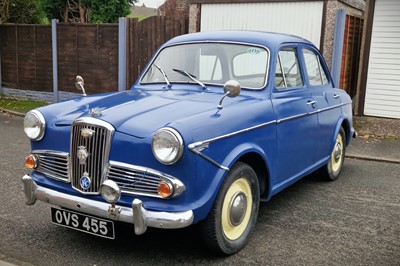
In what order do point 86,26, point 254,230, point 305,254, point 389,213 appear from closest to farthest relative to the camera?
1. point 305,254
2. point 254,230
3. point 389,213
4. point 86,26

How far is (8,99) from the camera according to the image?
1232cm

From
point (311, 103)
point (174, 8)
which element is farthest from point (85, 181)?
point (174, 8)

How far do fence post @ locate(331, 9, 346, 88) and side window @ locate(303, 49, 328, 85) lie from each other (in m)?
3.33

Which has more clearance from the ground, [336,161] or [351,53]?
[351,53]

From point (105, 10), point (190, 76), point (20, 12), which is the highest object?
point (105, 10)

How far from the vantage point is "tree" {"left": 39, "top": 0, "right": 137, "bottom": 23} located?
14305mm

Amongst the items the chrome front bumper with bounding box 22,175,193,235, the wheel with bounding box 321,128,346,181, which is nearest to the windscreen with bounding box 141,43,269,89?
the chrome front bumper with bounding box 22,175,193,235

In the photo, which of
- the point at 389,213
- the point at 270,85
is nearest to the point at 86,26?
the point at 270,85

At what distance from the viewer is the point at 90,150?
3301 millimetres

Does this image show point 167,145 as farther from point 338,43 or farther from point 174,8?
point 174,8

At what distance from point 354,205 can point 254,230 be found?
1.38 m

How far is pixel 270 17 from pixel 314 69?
14.1ft

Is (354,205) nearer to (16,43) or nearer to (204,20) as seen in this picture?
(204,20)

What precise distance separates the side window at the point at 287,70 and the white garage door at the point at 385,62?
5.06 metres
